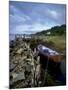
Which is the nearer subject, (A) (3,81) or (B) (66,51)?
(A) (3,81)

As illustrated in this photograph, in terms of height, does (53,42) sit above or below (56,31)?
below

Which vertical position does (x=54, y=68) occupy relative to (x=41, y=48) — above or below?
below

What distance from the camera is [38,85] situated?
6.21 ft

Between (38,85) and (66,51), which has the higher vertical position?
(66,51)

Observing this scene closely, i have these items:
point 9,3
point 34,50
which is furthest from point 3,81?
point 9,3

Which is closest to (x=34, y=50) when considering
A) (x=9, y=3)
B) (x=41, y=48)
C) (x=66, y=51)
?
(x=41, y=48)

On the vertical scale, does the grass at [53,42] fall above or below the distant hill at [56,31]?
below

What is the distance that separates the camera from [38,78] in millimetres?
1895

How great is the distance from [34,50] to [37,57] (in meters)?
0.08

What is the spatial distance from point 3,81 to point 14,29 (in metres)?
0.51

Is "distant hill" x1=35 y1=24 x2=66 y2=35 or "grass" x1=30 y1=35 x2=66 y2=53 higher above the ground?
"distant hill" x1=35 y1=24 x2=66 y2=35

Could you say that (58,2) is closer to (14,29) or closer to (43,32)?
(43,32)

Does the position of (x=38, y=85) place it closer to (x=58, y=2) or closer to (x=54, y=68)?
(x=54, y=68)

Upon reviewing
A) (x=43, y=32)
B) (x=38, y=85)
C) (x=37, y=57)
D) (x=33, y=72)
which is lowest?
(x=38, y=85)
